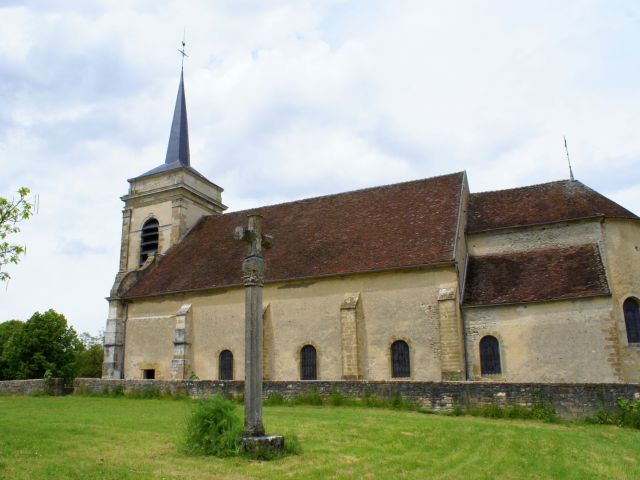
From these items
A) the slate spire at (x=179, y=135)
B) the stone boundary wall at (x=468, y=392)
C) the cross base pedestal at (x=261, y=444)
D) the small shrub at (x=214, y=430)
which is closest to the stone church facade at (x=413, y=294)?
the stone boundary wall at (x=468, y=392)

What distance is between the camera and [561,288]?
18.6m

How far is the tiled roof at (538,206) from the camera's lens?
2036 cm

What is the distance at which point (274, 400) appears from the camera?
54.7 feet

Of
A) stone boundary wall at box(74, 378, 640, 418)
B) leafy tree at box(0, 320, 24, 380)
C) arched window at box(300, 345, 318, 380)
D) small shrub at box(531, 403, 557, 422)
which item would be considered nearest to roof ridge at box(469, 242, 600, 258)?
arched window at box(300, 345, 318, 380)

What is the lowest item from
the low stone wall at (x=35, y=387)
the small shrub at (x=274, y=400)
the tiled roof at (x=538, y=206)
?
the small shrub at (x=274, y=400)

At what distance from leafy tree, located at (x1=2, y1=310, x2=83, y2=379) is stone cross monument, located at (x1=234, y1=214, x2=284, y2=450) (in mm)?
34002

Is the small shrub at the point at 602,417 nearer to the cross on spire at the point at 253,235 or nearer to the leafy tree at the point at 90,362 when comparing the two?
the cross on spire at the point at 253,235

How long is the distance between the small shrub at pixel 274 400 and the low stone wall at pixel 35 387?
9.99m

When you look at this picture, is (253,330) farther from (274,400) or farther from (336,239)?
(336,239)

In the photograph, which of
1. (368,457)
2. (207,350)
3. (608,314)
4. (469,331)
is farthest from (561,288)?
(207,350)

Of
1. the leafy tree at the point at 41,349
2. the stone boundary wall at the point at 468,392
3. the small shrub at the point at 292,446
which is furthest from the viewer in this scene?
the leafy tree at the point at 41,349

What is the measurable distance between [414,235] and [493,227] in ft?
10.3

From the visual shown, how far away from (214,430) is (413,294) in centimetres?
1241

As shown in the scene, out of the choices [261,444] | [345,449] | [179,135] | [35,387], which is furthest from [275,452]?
[179,135]
